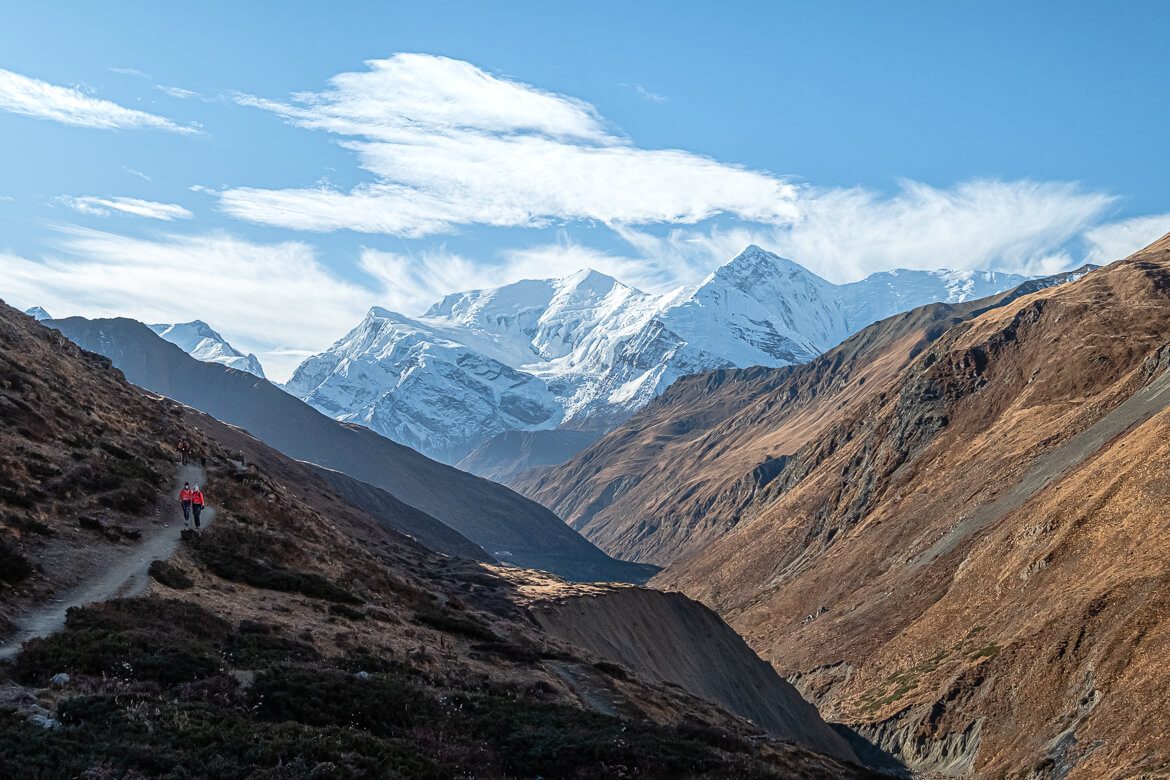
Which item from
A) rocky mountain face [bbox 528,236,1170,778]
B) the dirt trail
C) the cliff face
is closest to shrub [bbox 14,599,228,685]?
the dirt trail

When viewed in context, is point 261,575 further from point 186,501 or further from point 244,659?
point 244,659

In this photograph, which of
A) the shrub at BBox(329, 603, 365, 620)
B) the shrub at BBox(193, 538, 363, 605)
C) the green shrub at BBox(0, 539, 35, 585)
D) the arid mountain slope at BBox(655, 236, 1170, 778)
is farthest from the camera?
the arid mountain slope at BBox(655, 236, 1170, 778)

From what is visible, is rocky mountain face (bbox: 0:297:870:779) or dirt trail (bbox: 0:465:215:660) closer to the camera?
rocky mountain face (bbox: 0:297:870:779)

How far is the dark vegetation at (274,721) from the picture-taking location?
16.7 meters

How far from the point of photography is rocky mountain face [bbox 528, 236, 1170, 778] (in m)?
66.4

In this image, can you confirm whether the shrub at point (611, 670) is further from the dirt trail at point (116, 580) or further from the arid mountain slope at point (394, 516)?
the arid mountain slope at point (394, 516)

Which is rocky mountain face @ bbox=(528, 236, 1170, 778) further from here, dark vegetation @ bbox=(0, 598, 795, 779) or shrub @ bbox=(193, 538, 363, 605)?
shrub @ bbox=(193, 538, 363, 605)

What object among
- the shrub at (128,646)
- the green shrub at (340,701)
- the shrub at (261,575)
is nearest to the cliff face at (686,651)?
the shrub at (261,575)

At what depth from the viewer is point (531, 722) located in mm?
24406

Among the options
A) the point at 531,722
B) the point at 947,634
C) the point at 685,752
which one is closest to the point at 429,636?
the point at 531,722

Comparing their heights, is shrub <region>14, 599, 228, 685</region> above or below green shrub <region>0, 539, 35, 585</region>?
below

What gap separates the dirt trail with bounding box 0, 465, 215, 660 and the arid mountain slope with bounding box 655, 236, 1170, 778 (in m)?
47.0

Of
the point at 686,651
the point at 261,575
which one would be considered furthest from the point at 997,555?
the point at 261,575

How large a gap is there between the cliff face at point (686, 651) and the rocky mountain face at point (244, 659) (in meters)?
20.4
